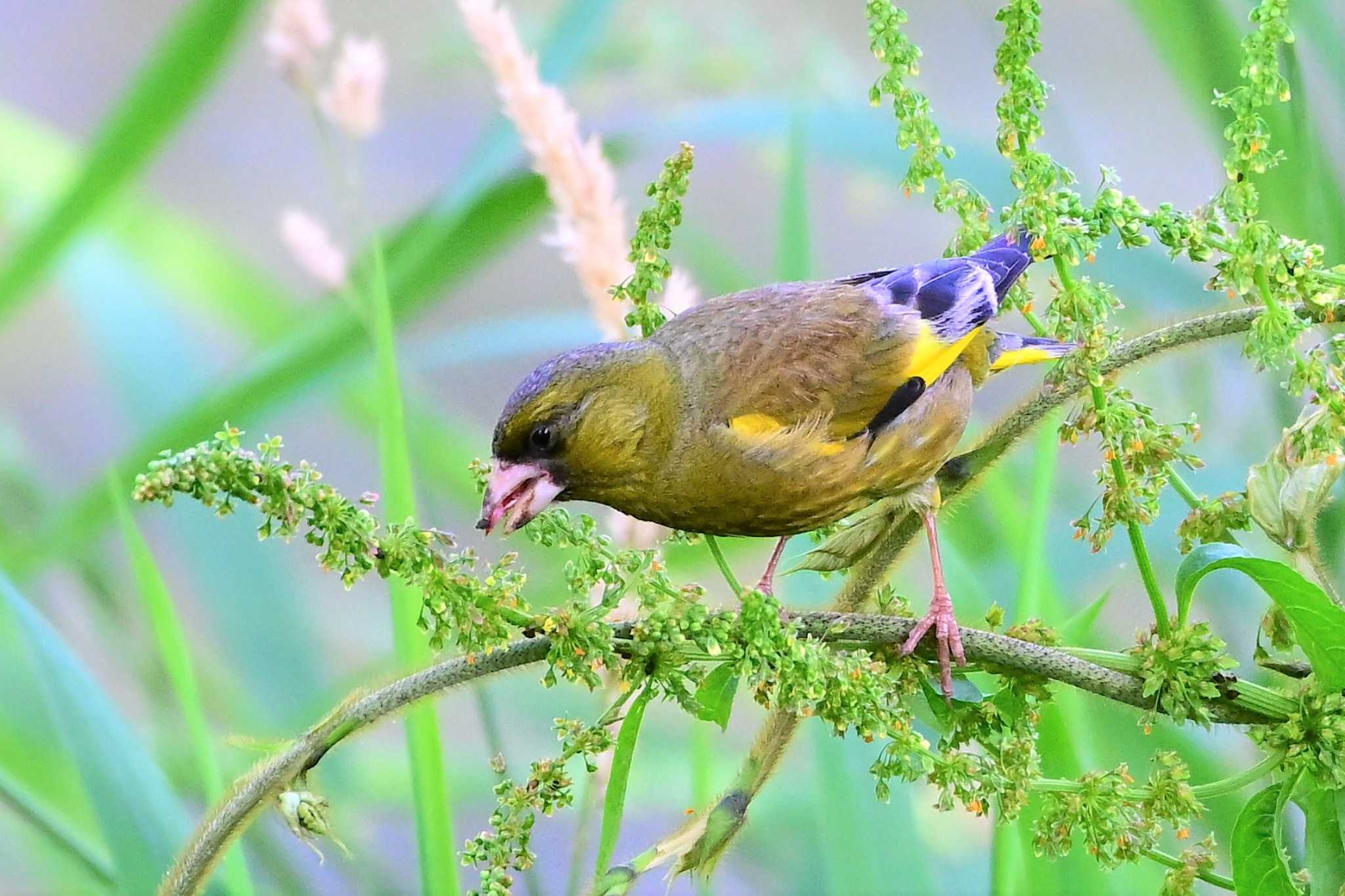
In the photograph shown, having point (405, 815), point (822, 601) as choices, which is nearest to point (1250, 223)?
point (822, 601)

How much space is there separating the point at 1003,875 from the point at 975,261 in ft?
1.54

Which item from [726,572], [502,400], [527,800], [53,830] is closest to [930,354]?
[726,572]

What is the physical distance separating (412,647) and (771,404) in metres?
0.34

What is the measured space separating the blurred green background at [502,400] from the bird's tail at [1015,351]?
0.10 metres

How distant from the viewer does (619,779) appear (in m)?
0.64

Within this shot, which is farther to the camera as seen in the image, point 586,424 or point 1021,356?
point 1021,356

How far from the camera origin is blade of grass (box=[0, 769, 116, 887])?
804 millimetres

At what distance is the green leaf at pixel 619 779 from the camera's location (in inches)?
24.3

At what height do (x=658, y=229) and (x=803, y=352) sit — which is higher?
(x=803, y=352)

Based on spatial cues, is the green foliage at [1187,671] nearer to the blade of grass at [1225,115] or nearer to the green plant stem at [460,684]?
the green plant stem at [460,684]

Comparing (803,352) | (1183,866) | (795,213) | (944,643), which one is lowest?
(1183,866)

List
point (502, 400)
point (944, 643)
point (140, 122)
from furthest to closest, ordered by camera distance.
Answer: point (502, 400) → point (140, 122) → point (944, 643)

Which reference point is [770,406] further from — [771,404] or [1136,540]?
[1136,540]

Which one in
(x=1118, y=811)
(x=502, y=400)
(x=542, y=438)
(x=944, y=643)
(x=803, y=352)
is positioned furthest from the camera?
(x=502, y=400)
